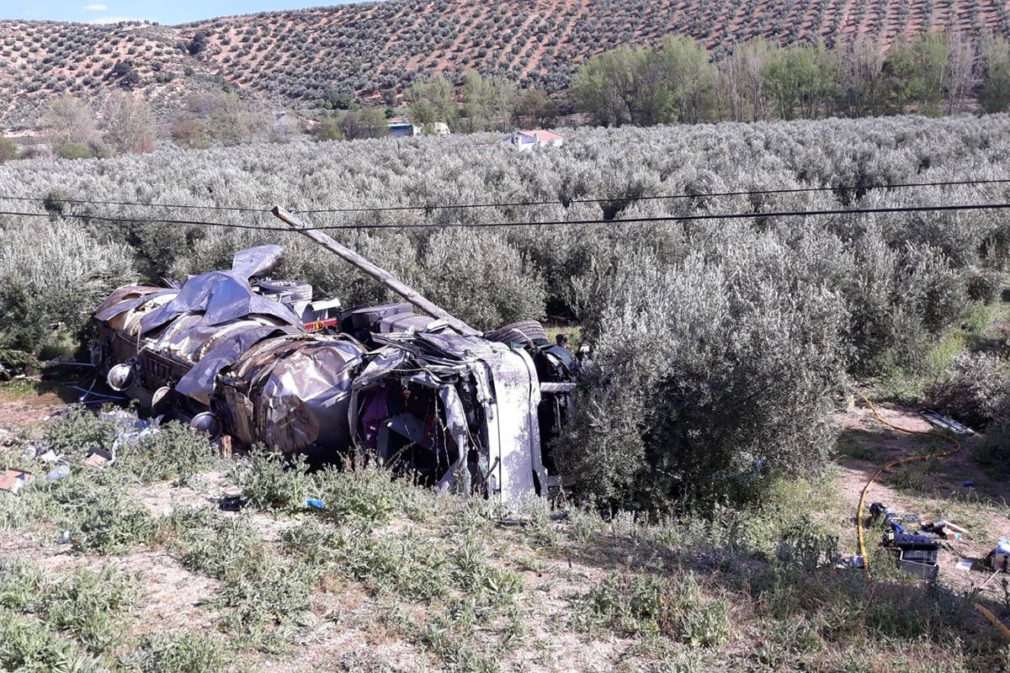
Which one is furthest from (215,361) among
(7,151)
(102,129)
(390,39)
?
(390,39)

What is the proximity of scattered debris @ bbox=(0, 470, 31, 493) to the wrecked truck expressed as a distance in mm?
2499

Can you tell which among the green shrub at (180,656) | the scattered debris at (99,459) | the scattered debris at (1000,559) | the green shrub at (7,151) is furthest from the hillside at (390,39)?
the green shrub at (180,656)

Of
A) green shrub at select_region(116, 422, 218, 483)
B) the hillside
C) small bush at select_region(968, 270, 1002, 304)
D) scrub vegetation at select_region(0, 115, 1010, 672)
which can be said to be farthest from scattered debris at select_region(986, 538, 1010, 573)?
the hillside

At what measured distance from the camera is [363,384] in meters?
9.45

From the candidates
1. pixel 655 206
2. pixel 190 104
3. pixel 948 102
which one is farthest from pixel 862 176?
pixel 190 104

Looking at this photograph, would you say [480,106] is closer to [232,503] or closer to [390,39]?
[390,39]

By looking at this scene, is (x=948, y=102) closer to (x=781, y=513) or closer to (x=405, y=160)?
(x=405, y=160)

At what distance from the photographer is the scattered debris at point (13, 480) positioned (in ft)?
25.8

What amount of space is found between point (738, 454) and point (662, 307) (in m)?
1.87

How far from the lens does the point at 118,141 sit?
47406 mm

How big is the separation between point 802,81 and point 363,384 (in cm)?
4541

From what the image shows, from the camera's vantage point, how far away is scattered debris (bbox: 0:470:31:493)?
7.88m

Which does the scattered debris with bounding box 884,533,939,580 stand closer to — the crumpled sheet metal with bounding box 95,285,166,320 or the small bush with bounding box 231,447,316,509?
the small bush with bounding box 231,447,316,509

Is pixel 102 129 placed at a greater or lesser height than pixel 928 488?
greater
